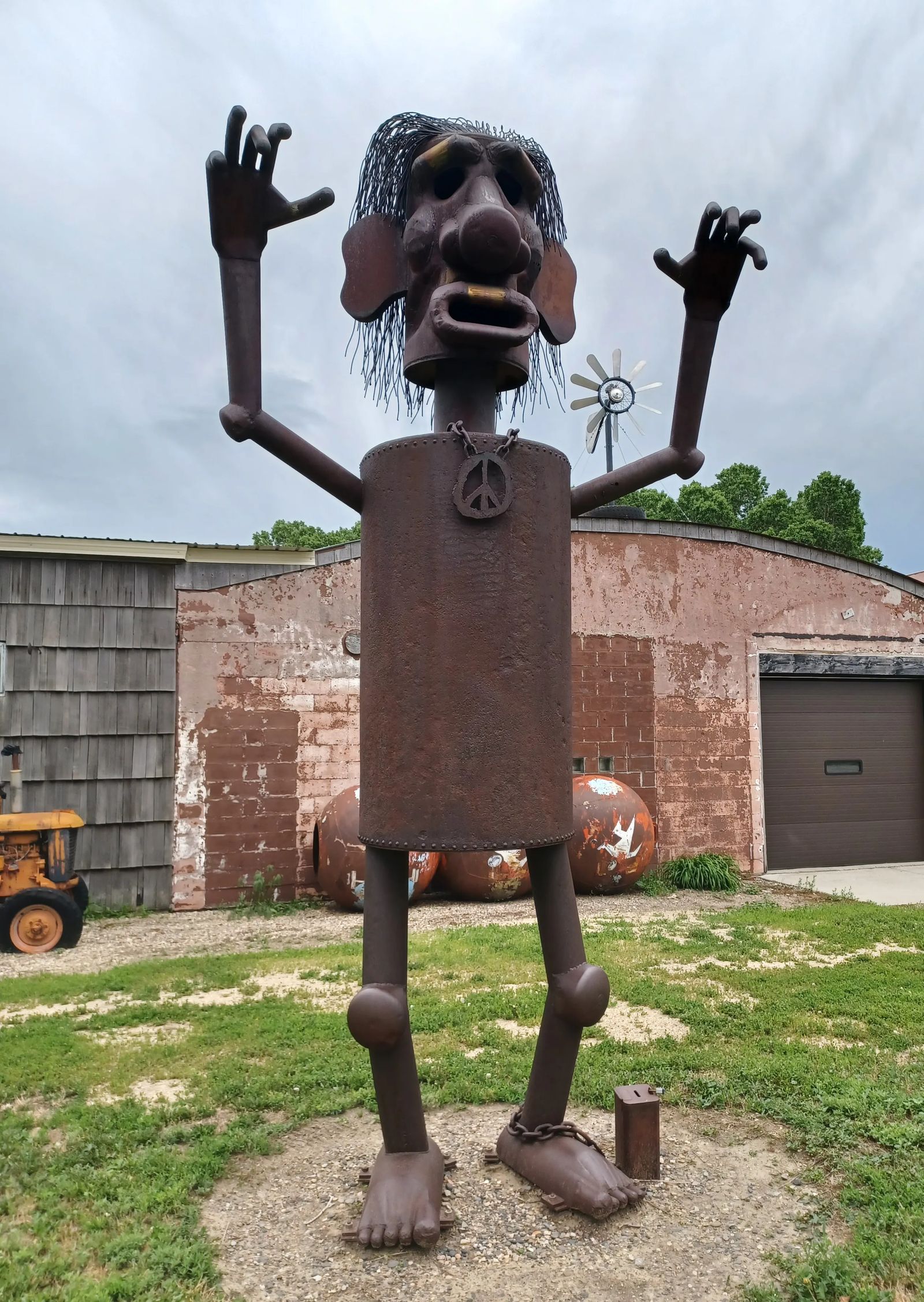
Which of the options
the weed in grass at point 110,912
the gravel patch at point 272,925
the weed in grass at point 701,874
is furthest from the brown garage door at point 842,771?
the weed in grass at point 110,912

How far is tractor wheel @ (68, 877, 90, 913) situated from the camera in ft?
25.2

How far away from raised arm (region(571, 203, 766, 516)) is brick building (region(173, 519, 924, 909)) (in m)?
5.60

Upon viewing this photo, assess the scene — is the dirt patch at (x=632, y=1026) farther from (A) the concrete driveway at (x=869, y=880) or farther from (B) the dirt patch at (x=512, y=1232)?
(A) the concrete driveway at (x=869, y=880)

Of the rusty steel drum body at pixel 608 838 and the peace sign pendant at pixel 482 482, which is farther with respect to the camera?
the rusty steel drum body at pixel 608 838

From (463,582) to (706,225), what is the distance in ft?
4.53

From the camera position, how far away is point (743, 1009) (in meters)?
5.03

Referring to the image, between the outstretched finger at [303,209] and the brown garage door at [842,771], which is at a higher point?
the outstretched finger at [303,209]

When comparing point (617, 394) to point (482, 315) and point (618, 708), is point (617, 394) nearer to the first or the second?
point (618, 708)

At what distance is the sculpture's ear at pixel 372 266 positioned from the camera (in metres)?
3.21

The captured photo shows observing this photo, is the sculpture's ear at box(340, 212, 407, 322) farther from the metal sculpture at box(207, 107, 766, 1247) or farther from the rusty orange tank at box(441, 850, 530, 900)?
the rusty orange tank at box(441, 850, 530, 900)

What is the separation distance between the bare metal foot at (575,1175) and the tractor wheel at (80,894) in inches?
222

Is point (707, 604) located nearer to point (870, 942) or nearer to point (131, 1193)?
point (870, 942)

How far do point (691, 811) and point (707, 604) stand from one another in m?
2.31

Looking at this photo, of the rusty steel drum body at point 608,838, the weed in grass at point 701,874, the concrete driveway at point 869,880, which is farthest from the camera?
the weed in grass at point 701,874
